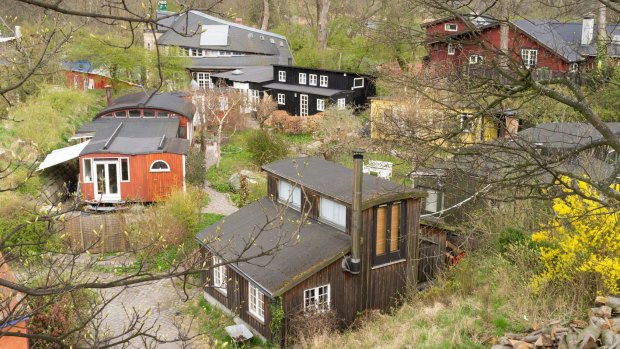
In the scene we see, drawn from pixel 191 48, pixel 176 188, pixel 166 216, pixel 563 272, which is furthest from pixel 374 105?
pixel 191 48

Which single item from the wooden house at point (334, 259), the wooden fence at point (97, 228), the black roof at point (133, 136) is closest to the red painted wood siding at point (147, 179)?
the black roof at point (133, 136)

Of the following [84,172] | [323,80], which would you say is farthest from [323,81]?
[84,172]

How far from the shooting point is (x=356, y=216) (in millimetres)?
13477

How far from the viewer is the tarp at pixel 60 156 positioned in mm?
22006

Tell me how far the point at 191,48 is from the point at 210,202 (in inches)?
1005

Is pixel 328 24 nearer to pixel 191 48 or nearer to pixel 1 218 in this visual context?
pixel 191 48

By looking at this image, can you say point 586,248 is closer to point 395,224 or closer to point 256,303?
point 395,224

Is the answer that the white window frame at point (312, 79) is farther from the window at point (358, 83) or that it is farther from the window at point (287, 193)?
the window at point (287, 193)

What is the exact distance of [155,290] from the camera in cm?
1659

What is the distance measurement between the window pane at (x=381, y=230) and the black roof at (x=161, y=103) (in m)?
15.0

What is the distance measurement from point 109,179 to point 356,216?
1115cm

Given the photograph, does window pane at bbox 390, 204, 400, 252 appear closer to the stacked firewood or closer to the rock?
the stacked firewood

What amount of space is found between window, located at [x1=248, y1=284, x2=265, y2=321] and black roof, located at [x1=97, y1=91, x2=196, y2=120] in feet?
46.6

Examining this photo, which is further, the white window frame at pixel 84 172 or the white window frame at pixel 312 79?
the white window frame at pixel 312 79
